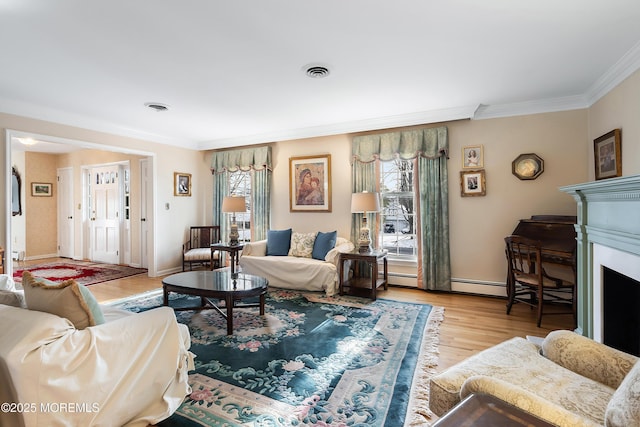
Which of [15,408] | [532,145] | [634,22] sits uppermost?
[634,22]

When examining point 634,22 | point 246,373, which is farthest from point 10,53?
point 634,22

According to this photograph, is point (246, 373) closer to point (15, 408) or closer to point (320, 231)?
point (15, 408)

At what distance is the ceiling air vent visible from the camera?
9.11ft

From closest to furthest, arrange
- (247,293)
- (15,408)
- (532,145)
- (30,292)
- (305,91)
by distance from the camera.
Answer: (15,408) < (30,292) < (247,293) < (305,91) < (532,145)

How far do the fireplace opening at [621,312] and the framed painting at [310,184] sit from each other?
11.4 ft

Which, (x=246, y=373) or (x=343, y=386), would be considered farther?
(x=246, y=373)

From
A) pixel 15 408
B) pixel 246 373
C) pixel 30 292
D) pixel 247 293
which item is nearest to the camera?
pixel 15 408

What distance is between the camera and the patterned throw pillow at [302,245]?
15.2 feet

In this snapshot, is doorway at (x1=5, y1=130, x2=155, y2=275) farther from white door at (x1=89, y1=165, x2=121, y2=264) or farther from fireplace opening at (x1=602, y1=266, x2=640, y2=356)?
fireplace opening at (x1=602, y1=266, x2=640, y2=356)

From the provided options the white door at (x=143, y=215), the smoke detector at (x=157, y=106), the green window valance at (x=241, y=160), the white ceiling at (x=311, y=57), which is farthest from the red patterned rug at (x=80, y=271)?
the smoke detector at (x=157, y=106)

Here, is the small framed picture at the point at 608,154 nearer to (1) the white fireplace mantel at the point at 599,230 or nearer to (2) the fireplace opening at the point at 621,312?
(1) the white fireplace mantel at the point at 599,230

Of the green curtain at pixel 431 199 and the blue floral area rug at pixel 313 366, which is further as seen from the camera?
the green curtain at pixel 431 199

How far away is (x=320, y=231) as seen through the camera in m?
5.10

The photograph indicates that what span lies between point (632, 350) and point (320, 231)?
3.74 metres
